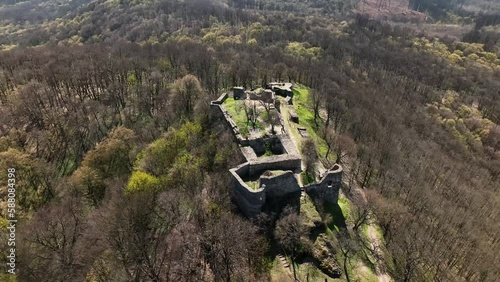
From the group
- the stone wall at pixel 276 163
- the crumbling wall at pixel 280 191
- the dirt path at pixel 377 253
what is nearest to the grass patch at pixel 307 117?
the stone wall at pixel 276 163

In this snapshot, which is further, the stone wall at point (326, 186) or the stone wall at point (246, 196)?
the stone wall at point (326, 186)

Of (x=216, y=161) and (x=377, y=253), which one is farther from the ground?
(x=216, y=161)

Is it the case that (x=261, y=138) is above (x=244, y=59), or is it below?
above

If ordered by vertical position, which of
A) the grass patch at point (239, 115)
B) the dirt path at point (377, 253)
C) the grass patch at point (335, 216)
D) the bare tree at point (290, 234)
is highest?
the grass patch at point (239, 115)

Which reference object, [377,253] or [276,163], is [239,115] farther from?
[377,253]

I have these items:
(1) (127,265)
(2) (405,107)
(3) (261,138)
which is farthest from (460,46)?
(1) (127,265)

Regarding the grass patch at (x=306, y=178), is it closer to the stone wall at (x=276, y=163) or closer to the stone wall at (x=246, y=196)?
the stone wall at (x=276, y=163)

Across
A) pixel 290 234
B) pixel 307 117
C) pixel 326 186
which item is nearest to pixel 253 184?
pixel 290 234

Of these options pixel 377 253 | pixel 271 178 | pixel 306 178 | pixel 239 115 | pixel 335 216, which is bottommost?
pixel 377 253

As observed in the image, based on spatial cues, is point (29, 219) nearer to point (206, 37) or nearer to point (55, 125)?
point (55, 125)
